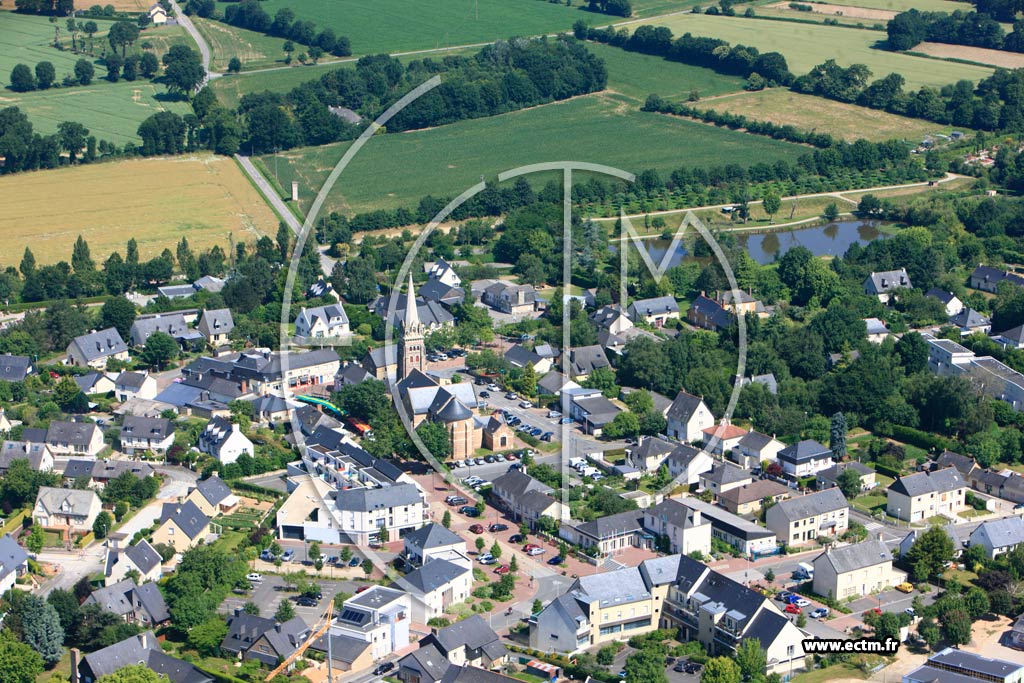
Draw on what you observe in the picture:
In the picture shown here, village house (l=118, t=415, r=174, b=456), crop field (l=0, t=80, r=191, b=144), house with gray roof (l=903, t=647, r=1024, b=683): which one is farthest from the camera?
crop field (l=0, t=80, r=191, b=144)

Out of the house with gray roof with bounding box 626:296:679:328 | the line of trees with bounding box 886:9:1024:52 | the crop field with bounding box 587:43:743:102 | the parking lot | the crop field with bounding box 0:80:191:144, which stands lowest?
the parking lot

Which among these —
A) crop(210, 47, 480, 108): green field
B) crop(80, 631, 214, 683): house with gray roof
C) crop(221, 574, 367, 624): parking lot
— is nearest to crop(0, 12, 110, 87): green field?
crop(210, 47, 480, 108): green field

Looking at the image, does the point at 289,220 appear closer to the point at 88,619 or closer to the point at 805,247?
the point at 805,247

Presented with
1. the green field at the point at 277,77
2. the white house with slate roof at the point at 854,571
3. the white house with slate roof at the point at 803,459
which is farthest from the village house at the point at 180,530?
the green field at the point at 277,77

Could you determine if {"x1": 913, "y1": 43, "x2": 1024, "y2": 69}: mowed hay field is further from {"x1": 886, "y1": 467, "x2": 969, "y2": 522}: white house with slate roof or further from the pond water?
{"x1": 886, "y1": 467, "x2": 969, "y2": 522}: white house with slate roof

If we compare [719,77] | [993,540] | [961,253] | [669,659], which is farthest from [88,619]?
[719,77]
